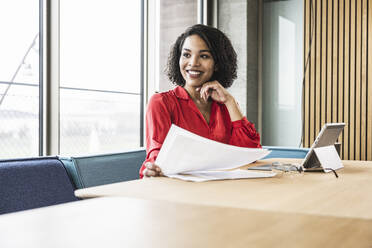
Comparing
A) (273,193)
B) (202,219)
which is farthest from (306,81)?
(202,219)

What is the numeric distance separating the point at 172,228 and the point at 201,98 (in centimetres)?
164

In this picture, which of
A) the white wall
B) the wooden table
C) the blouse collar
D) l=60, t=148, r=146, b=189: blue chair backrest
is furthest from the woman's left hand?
the white wall

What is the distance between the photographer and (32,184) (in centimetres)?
175

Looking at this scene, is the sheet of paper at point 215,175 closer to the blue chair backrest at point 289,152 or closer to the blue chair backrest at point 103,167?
the blue chair backrest at point 103,167

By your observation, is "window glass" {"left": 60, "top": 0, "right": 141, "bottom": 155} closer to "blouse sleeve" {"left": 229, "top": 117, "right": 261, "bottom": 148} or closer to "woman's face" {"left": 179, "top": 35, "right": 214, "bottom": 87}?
"woman's face" {"left": 179, "top": 35, "right": 214, "bottom": 87}

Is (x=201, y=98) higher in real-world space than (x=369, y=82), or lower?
lower

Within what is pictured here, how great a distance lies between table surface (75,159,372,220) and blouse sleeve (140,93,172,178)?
1.40 feet

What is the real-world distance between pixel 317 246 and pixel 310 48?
4.36 metres

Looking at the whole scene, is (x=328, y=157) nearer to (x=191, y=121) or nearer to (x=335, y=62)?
(x=191, y=121)

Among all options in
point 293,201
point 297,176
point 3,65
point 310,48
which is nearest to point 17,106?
point 3,65

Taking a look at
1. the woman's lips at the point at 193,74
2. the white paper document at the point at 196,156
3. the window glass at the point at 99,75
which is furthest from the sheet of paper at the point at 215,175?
the window glass at the point at 99,75

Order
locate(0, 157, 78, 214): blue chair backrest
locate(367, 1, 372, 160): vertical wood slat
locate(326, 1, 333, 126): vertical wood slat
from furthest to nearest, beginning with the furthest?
locate(326, 1, 333, 126): vertical wood slat
locate(367, 1, 372, 160): vertical wood slat
locate(0, 157, 78, 214): blue chair backrest

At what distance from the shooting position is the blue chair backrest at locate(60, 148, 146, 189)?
6.39 ft

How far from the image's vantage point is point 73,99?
322 centimetres
